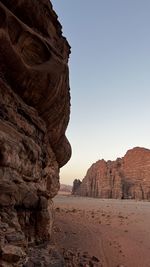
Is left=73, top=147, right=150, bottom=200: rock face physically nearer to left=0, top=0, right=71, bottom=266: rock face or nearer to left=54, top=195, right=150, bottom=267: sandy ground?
left=54, top=195, right=150, bottom=267: sandy ground

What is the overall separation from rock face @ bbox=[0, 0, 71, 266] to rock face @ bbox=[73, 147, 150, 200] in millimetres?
78569

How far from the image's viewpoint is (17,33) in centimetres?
809

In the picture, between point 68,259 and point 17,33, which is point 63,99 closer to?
point 17,33

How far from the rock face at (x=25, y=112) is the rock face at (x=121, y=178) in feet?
258

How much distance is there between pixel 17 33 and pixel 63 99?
309 centimetres

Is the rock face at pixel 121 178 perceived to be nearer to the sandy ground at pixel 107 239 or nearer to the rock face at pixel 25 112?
the sandy ground at pixel 107 239

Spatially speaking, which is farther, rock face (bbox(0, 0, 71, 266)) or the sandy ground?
the sandy ground

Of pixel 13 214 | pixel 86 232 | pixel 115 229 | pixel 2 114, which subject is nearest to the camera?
pixel 13 214

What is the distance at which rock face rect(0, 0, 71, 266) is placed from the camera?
6.27 metres

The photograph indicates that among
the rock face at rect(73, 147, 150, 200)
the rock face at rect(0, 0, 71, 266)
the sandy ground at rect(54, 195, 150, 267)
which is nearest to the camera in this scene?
the rock face at rect(0, 0, 71, 266)

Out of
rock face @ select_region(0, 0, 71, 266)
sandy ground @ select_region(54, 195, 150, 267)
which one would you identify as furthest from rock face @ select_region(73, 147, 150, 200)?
rock face @ select_region(0, 0, 71, 266)

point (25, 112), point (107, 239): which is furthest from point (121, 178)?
point (25, 112)

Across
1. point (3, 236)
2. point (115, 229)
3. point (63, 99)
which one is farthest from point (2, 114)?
point (115, 229)

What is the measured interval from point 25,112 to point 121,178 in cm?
8525
